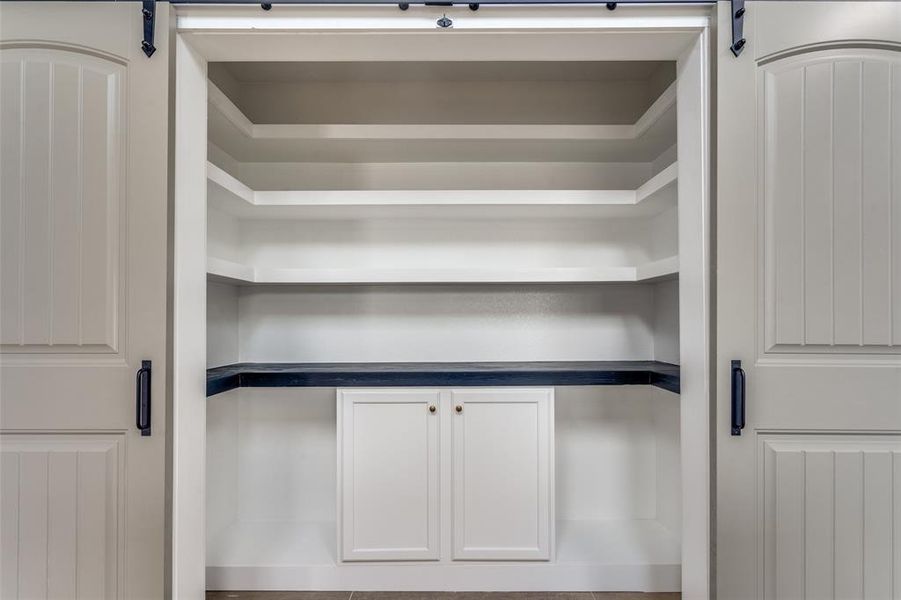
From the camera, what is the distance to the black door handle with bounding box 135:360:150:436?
131 centimetres

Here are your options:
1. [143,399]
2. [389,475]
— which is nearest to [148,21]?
[143,399]

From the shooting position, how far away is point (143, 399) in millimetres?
1312

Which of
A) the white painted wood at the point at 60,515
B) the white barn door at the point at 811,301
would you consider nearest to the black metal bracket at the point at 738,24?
the white barn door at the point at 811,301

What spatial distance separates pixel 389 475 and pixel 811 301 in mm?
1519

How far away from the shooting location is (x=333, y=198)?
200 cm

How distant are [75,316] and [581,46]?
1668 mm

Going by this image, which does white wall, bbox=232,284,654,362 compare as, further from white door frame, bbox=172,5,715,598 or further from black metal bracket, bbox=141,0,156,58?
black metal bracket, bbox=141,0,156,58

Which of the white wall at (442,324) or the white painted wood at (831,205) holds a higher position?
the white painted wood at (831,205)

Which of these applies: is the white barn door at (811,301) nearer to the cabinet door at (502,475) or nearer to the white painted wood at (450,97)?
the cabinet door at (502,475)

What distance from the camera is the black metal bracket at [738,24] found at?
131 cm

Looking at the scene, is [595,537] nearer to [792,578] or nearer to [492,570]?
[492,570]

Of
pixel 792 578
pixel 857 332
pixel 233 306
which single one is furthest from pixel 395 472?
pixel 857 332

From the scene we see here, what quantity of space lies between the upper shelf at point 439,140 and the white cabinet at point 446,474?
3.56 feet

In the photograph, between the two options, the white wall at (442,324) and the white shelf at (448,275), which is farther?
the white wall at (442,324)
